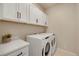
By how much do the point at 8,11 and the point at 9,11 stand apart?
0.7 inches

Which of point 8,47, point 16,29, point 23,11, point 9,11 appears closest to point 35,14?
point 23,11

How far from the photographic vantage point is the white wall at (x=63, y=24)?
2.55 metres

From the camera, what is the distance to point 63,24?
2.66 meters

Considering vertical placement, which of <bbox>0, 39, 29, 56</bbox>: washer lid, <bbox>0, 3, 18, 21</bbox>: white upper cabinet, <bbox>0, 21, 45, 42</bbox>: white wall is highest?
<bbox>0, 3, 18, 21</bbox>: white upper cabinet

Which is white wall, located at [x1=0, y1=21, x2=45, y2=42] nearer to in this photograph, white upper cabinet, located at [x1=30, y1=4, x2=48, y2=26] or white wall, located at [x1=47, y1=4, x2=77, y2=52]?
white upper cabinet, located at [x1=30, y1=4, x2=48, y2=26]

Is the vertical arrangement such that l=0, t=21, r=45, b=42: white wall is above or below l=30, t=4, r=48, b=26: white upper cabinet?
below

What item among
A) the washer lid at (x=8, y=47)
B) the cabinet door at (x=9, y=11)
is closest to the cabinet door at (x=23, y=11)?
the cabinet door at (x=9, y=11)

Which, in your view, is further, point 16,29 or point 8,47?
point 16,29

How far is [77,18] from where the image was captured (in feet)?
8.27

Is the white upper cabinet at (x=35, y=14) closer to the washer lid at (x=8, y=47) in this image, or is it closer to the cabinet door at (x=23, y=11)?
the cabinet door at (x=23, y=11)

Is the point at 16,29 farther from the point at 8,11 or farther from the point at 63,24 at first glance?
the point at 63,24

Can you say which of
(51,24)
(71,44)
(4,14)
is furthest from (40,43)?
(71,44)

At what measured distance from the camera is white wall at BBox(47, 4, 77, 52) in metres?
2.55

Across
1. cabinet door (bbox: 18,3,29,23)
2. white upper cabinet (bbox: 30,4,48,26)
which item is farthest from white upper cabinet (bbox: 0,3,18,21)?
white upper cabinet (bbox: 30,4,48,26)
